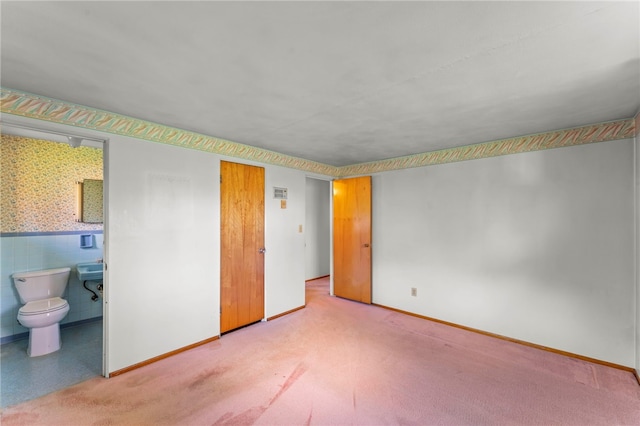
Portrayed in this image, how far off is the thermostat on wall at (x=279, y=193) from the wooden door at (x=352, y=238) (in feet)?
3.98

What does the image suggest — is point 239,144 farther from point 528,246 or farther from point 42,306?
point 528,246

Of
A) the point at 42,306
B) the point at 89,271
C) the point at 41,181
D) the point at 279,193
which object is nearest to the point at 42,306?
the point at 42,306

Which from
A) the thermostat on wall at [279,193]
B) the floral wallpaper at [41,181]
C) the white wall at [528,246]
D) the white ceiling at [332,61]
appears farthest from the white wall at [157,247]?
the white wall at [528,246]

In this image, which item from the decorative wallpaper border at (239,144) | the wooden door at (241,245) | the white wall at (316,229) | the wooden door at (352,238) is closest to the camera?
the decorative wallpaper border at (239,144)

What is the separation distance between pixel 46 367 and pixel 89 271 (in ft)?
3.78

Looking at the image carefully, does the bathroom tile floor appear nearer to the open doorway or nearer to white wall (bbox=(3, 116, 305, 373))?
the open doorway

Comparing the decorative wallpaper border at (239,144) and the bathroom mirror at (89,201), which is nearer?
the decorative wallpaper border at (239,144)

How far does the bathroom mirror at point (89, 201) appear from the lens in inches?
137

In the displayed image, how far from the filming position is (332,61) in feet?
5.10

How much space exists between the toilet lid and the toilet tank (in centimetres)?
12

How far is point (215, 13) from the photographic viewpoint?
1186 mm

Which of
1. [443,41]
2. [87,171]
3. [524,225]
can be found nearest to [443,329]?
[524,225]

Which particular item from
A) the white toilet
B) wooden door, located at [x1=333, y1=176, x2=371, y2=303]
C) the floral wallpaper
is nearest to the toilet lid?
the white toilet

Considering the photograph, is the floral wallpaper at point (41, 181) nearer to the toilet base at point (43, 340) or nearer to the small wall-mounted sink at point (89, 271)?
the small wall-mounted sink at point (89, 271)
